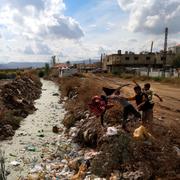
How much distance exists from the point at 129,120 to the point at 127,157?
3238 millimetres

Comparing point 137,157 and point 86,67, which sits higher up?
point 137,157

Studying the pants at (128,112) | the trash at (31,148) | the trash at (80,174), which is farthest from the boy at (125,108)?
the trash at (31,148)

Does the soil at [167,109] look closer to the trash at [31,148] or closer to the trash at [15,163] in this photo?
the trash at [31,148]

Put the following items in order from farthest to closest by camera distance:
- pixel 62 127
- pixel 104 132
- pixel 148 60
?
pixel 148 60 < pixel 62 127 < pixel 104 132

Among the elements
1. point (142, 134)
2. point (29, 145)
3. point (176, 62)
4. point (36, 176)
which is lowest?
point (176, 62)

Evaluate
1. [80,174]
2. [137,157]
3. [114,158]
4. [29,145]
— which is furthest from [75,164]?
[29,145]

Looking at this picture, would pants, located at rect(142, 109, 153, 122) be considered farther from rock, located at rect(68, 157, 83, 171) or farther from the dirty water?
the dirty water

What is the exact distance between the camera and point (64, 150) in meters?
12.5

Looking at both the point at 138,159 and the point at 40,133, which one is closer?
the point at 138,159

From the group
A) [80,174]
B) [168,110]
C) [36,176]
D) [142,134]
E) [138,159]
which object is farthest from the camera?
[168,110]

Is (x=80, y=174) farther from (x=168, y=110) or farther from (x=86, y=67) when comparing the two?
(x=86, y=67)

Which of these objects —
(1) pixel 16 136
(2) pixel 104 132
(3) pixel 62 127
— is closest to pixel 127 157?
(2) pixel 104 132

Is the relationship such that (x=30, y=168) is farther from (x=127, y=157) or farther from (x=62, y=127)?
(x=62, y=127)

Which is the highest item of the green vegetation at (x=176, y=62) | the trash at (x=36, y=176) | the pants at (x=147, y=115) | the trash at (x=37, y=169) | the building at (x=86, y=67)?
the pants at (x=147, y=115)
